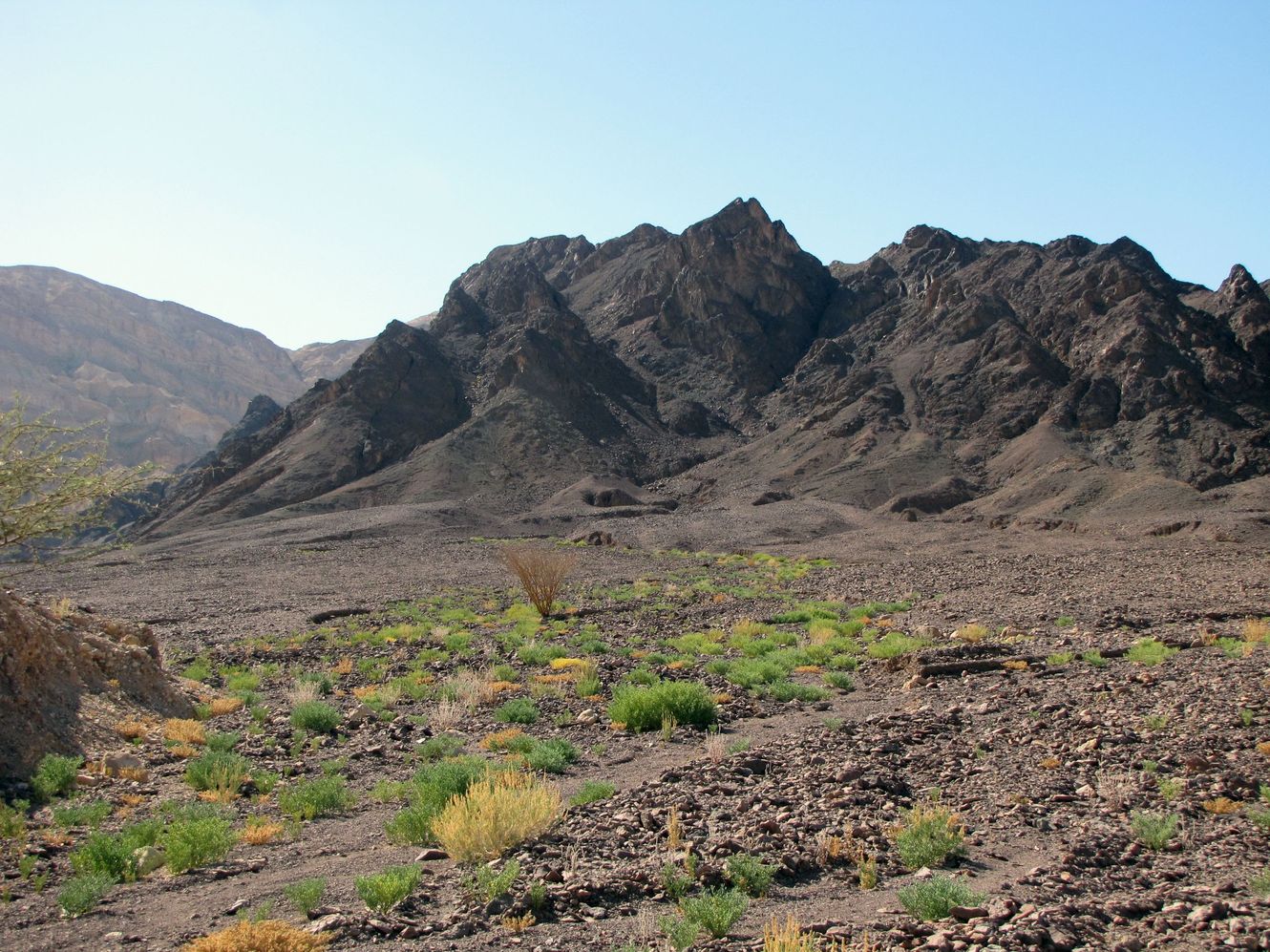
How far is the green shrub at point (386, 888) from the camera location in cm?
529

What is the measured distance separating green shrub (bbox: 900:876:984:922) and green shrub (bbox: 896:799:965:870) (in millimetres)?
594

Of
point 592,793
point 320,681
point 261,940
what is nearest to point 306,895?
point 261,940

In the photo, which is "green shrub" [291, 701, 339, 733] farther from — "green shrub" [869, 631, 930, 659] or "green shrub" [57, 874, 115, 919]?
"green shrub" [869, 631, 930, 659]

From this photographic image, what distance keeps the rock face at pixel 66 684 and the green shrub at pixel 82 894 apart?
9.96ft

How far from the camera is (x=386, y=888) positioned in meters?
5.31

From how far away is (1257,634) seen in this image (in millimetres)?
14102

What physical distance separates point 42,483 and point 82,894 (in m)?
5.16

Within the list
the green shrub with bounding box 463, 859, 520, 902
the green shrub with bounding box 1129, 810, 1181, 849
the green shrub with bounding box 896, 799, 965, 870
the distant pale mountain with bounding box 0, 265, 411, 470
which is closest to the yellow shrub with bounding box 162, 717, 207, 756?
the green shrub with bounding box 463, 859, 520, 902

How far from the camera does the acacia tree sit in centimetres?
895

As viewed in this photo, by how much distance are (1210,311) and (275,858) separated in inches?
3593

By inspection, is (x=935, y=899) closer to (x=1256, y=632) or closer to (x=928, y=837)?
(x=928, y=837)

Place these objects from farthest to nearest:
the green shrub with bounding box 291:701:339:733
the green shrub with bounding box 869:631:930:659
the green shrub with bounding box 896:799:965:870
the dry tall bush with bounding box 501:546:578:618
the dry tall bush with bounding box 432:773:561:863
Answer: the dry tall bush with bounding box 501:546:578:618, the green shrub with bounding box 869:631:930:659, the green shrub with bounding box 291:701:339:733, the dry tall bush with bounding box 432:773:561:863, the green shrub with bounding box 896:799:965:870

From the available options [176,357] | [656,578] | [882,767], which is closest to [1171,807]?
[882,767]

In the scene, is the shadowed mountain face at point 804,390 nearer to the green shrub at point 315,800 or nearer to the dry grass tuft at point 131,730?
the dry grass tuft at point 131,730
